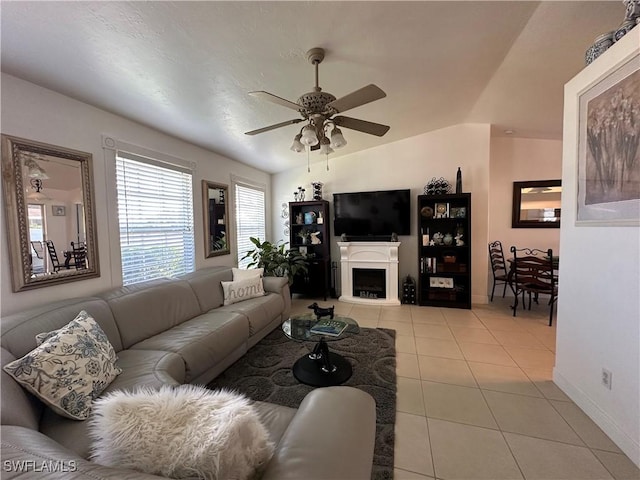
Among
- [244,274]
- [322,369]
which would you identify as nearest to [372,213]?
[244,274]

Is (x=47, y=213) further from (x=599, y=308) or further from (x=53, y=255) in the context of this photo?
(x=599, y=308)

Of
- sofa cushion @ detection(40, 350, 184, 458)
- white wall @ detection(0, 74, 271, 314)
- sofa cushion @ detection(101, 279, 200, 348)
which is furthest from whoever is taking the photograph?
sofa cushion @ detection(101, 279, 200, 348)

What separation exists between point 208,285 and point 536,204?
537 centimetres

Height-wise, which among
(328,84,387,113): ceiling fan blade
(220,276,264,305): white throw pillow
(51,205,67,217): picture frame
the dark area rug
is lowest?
the dark area rug

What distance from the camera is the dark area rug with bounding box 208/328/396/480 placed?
1.74 metres

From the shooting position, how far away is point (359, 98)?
175cm

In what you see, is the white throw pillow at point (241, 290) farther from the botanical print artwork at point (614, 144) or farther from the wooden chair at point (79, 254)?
the botanical print artwork at point (614, 144)

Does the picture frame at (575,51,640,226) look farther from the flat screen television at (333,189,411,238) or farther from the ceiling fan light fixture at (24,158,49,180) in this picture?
the ceiling fan light fixture at (24,158,49,180)

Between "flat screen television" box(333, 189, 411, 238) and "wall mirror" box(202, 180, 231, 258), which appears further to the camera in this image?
"flat screen television" box(333, 189, 411, 238)

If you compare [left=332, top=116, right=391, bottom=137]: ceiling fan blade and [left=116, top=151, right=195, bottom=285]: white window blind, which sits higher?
[left=332, top=116, right=391, bottom=137]: ceiling fan blade

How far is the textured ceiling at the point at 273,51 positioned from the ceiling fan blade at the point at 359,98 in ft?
1.47

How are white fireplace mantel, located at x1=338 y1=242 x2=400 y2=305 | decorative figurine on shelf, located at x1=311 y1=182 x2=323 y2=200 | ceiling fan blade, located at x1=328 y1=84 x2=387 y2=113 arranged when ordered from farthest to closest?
decorative figurine on shelf, located at x1=311 y1=182 x2=323 y2=200, white fireplace mantel, located at x1=338 y1=242 x2=400 y2=305, ceiling fan blade, located at x1=328 y1=84 x2=387 y2=113

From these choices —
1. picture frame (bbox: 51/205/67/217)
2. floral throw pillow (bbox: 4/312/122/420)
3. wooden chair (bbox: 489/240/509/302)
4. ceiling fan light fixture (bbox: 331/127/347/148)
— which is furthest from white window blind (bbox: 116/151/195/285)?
wooden chair (bbox: 489/240/509/302)

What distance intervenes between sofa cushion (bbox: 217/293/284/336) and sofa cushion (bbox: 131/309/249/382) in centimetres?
10
